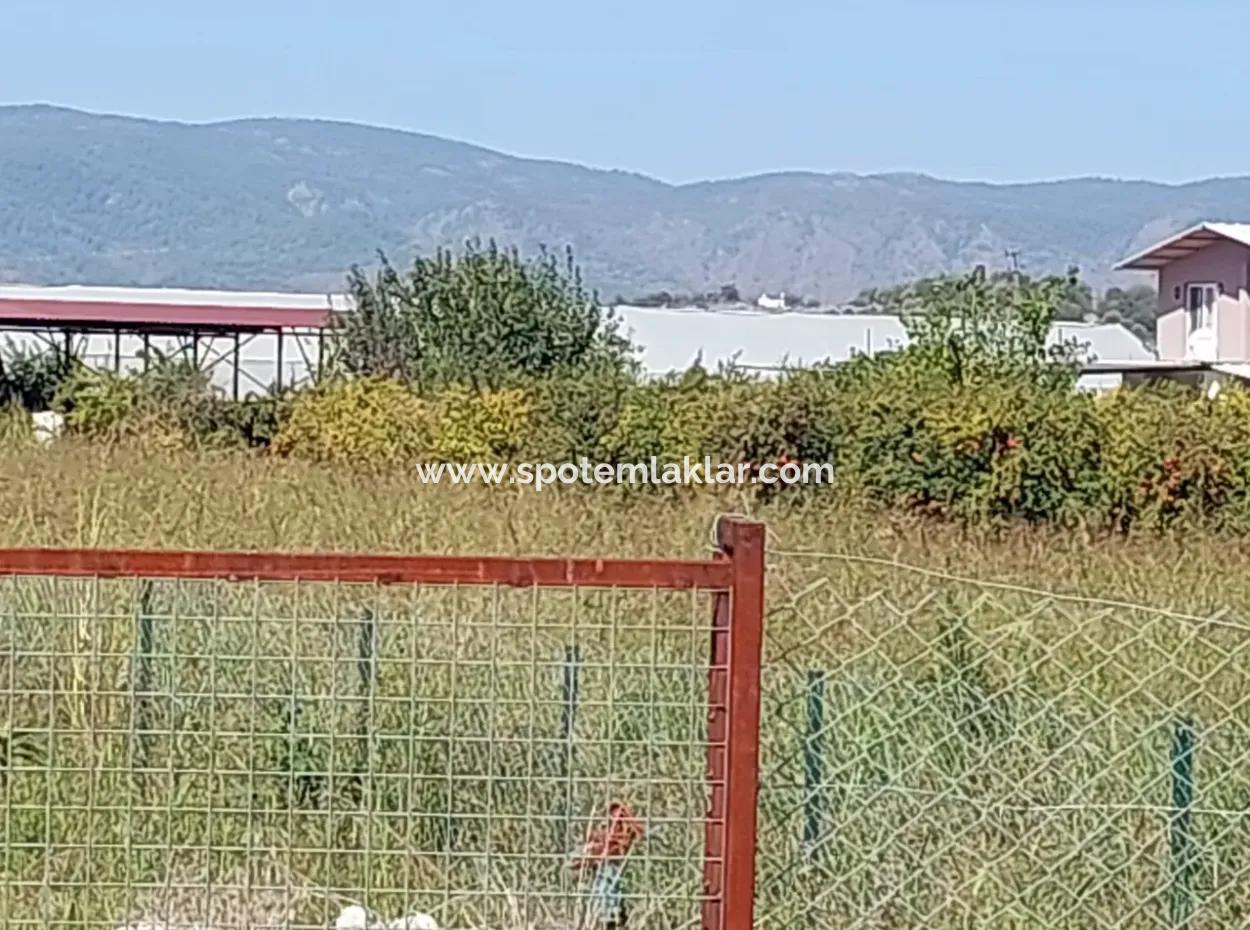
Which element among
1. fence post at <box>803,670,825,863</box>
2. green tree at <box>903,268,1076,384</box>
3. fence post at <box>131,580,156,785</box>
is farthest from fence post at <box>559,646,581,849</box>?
green tree at <box>903,268,1076,384</box>

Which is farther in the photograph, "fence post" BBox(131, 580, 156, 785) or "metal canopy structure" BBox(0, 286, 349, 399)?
"metal canopy structure" BBox(0, 286, 349, 399)

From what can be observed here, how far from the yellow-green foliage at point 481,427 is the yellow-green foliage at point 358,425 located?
0.28 metres

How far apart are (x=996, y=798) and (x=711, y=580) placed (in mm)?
2181

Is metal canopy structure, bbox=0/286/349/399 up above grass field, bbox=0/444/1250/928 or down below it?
above

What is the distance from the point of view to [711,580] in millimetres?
3609

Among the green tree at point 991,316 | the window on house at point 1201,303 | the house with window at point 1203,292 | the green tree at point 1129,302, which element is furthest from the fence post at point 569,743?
the green tree at point 1129,302

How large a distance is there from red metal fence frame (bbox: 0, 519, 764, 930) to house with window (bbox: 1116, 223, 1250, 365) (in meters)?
40.5

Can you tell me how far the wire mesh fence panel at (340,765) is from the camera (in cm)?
422

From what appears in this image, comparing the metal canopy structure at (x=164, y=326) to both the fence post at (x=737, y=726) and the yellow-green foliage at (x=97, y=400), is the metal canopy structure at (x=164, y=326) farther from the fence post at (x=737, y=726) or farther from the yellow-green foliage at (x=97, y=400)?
the fence post at (x=737, y=726)

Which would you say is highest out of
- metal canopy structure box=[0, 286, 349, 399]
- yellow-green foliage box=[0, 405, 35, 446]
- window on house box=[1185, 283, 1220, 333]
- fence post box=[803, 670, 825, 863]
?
window on house box=[1185, 283, 1220, 333]

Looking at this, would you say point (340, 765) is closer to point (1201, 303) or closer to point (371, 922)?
point (371, 922)

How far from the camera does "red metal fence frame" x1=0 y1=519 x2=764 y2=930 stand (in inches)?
138

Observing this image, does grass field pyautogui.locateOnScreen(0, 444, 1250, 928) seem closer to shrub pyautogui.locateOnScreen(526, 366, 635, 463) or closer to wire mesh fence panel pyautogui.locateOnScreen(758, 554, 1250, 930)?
wire mesh fence panel pyautogui.locateOnScreen(758, 554, 1250, 930)

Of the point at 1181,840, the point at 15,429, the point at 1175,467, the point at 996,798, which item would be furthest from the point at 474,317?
the point at 1181,840
